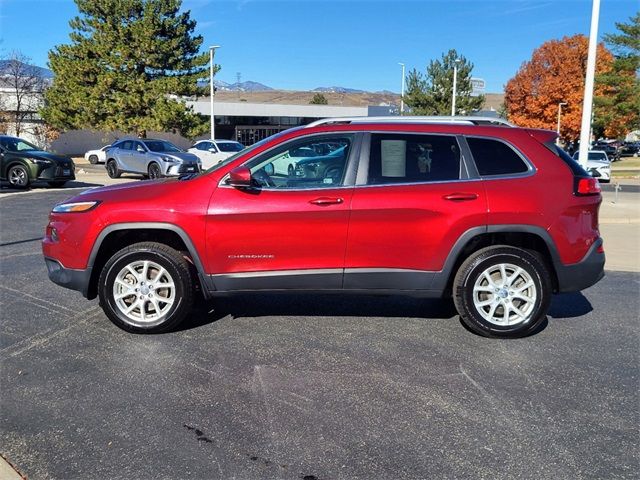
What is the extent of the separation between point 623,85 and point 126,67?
34.5m

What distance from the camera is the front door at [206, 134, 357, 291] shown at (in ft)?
15.2

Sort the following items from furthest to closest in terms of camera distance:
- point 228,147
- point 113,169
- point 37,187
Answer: point 228,147 → point 113,169 → point 37,187

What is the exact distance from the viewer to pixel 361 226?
464 cm

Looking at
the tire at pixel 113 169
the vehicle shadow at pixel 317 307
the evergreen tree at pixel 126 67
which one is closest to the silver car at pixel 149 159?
the tire at pixel 113 169

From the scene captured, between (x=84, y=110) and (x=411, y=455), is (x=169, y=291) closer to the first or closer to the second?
(x=411, y=455)

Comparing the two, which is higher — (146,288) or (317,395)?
(146,288)

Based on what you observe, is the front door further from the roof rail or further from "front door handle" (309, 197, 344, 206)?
the roof rail

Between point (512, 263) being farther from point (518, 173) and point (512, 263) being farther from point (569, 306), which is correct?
point (569, 306)

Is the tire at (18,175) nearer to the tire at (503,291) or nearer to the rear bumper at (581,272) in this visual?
the tire at (503,291)

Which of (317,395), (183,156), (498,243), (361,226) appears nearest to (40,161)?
(183,156)

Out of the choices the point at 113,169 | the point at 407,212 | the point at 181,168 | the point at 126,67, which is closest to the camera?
the point at 407,212

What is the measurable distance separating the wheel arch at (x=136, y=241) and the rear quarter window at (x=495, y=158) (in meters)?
2.48

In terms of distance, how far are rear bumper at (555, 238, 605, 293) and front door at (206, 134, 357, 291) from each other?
185 centimetres

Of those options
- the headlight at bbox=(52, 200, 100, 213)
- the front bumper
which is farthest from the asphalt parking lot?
the front bumper
